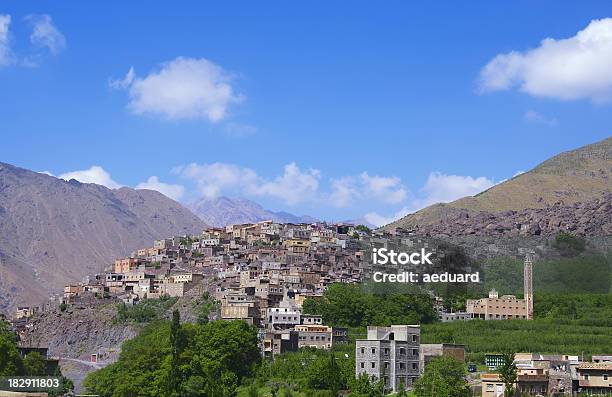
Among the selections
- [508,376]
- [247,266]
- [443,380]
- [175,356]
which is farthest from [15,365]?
[247,266]

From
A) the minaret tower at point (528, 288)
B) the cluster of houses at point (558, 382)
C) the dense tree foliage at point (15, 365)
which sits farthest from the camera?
the minaret tower at point (528, 288)

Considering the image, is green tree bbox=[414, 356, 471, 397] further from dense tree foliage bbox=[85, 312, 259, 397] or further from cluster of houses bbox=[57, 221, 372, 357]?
cluster of houses bbox=[57, 221, 372, 357]

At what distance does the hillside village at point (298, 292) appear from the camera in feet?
188

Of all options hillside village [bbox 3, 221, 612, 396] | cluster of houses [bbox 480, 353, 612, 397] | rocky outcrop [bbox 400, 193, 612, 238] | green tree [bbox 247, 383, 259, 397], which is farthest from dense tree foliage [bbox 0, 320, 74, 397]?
rocky outcrop [bbox 400, 193, 612, 238]

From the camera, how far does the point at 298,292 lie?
95250 millimetres

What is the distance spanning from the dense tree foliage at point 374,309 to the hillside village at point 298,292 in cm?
122

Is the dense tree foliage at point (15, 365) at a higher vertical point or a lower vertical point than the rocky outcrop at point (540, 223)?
lower

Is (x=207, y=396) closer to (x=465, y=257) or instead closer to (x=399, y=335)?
(x=399, y=335)

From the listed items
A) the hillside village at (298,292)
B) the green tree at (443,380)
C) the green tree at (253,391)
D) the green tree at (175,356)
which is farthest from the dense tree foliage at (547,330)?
the green tree at (175,356)

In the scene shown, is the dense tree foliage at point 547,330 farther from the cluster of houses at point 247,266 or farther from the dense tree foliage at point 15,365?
the dense tree foliage at point 15,365

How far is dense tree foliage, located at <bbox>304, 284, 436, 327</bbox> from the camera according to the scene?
3282 inches

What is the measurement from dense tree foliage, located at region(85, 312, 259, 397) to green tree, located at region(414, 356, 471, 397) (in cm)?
999

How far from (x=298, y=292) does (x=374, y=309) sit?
39.9 feet

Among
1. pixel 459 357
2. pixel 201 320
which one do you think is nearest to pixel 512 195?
pixel 201 320
